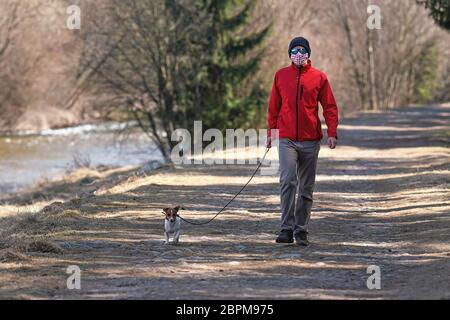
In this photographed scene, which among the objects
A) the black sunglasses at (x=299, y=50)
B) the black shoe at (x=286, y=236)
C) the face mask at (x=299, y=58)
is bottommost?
the black shoe at (x=286, y=236)

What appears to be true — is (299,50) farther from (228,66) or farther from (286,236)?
(228,66)

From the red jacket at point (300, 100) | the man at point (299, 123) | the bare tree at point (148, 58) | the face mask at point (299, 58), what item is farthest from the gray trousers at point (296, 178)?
the bare tree at point (148, 58)

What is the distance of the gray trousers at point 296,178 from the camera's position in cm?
1113

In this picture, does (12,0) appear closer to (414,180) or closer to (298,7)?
(298,7)

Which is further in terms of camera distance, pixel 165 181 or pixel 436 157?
pixel 436 157

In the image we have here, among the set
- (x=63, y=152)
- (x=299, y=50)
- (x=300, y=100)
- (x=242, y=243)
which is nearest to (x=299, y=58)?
(x=299, y=50)

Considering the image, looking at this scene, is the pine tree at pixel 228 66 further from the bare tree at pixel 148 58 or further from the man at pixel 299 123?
the man at pixel 299 123

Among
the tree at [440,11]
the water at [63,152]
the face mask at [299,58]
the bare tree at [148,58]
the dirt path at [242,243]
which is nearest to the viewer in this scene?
the dirt path at [242,243]

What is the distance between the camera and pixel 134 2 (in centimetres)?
3766

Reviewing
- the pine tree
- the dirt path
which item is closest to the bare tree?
the pine tree

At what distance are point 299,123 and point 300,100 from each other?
0.28 metres

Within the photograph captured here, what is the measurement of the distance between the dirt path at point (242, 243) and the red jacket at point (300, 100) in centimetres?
145
